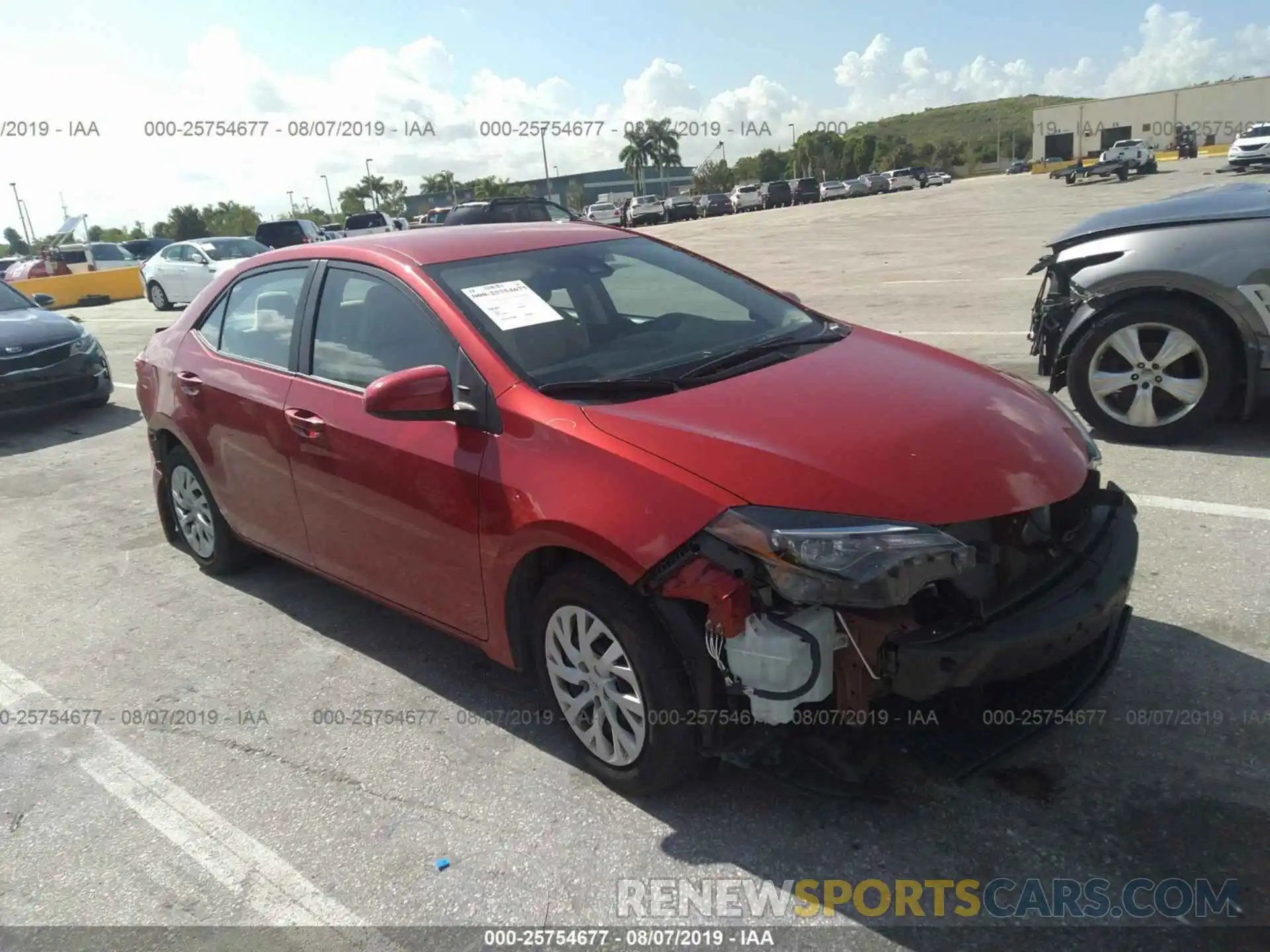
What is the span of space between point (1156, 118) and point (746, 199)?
5415 centimetres

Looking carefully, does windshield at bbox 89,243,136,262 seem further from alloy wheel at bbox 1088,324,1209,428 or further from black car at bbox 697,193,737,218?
alloy wheel at bbox 1088,324,1209,428

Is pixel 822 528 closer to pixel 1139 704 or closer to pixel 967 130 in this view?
pixel 1139 704

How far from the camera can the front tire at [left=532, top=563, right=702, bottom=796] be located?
8.68ft

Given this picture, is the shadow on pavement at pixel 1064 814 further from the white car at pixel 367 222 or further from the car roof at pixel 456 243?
the white car at pixel 367 222

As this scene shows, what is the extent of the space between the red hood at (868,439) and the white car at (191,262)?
1783 cm

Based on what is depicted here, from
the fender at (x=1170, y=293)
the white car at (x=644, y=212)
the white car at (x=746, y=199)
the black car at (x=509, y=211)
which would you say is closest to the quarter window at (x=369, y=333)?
the fender at (x=1170, y=293)

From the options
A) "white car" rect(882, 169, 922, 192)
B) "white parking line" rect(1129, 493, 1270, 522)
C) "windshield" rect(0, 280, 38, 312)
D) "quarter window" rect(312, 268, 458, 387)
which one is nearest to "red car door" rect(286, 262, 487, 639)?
"quarter window" rect(312, 268, 458, 387)

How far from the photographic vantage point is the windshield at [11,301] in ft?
32.5

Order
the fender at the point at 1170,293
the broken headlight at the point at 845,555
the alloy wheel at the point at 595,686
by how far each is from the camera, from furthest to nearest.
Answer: the fender at the point at 1170,293 → the alloy wheel at the point at 595,686 → the broken headlight at the point at 845,555

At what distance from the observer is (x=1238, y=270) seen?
5.07 meters

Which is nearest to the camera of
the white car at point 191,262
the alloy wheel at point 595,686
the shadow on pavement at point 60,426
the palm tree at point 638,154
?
the alloy wheel at point 595,686

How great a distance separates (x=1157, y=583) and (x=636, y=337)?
234cm

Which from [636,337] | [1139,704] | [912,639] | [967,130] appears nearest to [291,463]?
[636,337]

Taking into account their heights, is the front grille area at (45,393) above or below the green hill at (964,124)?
below
